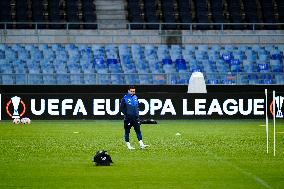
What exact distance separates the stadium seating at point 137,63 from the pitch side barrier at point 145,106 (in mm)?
1990

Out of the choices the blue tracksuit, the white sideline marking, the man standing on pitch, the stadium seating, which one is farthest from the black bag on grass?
the stadium seating

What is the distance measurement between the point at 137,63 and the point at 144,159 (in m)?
27.4

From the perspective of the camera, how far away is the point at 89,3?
54656mm

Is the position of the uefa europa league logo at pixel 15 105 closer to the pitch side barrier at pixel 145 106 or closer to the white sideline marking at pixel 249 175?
the pitch side barrier at pixel 145 106

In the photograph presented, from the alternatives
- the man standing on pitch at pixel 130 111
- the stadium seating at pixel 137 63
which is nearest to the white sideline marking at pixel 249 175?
the man standing on pitch at pixel 130 111

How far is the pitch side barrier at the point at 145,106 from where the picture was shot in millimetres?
43406

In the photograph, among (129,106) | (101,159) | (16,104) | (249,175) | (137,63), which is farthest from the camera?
(137,63)

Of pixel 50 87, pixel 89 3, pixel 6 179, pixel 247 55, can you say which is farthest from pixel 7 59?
pixel 6 179

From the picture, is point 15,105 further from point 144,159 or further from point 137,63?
point 144,159

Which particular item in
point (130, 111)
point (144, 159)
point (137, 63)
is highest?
Result: point (137, 63)

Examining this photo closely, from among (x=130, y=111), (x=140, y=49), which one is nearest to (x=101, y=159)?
(x=130, y=111)

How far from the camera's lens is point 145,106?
44.1 metres

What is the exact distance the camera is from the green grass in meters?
17.1

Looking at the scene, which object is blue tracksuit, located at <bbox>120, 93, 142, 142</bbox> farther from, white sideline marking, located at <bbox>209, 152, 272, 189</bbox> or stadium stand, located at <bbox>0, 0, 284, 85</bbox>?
stadium stand, located at <bbox>0, 0, 284, 85</bbox>
